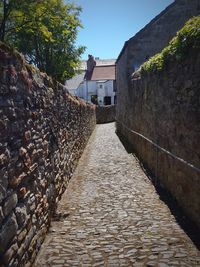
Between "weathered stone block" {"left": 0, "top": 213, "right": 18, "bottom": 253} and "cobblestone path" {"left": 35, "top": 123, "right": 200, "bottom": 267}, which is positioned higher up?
"weathered stone block" {"left": 0, "top": 213, "right": 18, "bottom": 253}

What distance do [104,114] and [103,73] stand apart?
59.3 ft

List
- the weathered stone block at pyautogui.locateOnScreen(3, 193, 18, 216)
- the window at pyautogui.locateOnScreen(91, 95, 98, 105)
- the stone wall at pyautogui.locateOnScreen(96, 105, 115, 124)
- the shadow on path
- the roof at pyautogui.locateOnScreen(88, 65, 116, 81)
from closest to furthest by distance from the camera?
the weathered stone block at pyautogui.locateOnScreen(3, 193, 18, 216)
the shadow on path
the stone wall at pyautogui.locateOnScreen(96, 105, 115, 124)
the window at pyautogui.locateOnScreen(91, 95, 98, 105)
the roof at pyautogui.locateOnScreen(88, 65, 116, 81)

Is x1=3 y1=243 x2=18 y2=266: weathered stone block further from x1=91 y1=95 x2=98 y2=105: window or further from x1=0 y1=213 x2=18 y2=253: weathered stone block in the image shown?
x1=91 y1=95 x2=98 y2=105: window

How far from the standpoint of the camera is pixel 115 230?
A: 207 inches

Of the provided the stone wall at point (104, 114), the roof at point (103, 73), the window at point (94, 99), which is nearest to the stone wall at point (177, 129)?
the stone wall at point (104, 114)

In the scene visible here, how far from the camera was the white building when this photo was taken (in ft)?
170

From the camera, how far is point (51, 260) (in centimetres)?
426

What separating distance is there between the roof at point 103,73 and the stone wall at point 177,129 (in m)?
45.2

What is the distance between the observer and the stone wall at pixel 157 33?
1717 centimetres

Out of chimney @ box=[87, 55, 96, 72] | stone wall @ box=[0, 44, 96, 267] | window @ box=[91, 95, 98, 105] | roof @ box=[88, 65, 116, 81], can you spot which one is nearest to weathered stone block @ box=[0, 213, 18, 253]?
stone wall @ box=[0, 44, 96, 267]

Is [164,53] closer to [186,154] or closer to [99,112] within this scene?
[186,154]

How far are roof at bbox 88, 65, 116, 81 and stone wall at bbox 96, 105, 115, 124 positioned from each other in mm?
14692

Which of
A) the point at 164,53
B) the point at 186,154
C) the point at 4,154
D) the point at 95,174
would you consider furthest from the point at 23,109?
the point at 95,174

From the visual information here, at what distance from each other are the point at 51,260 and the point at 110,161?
24.9 feet
